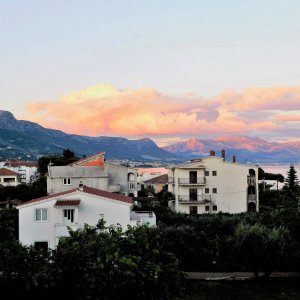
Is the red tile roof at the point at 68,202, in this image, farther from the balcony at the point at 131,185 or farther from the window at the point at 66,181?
the balcony at the point at 131,185

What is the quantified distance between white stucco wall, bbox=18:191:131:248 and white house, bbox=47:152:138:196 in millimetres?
29310

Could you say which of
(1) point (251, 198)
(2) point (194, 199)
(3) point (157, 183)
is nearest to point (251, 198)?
(1) point (251, 198)

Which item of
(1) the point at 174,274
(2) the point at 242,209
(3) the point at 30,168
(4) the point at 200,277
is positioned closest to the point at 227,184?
(2) the point at 242,209

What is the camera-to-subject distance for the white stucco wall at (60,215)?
36.5m

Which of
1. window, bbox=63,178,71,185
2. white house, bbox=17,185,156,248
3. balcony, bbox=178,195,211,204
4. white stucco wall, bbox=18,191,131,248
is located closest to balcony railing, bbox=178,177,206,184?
balcony, bbox=178,195,211,204

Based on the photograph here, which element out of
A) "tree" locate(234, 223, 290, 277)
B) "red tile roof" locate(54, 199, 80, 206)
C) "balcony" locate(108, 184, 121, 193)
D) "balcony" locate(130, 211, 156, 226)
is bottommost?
"tree" locate(234, 223, 290, 277)

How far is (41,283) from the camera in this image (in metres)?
18.3

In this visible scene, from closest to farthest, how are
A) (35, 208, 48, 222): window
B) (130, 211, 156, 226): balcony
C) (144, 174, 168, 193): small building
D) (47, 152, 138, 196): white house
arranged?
1. (35, 208, 48, 222): window
2. (130, 211, 156, 226): balcony
3. (47, 152, 138, 196): white house
4. (144, 174, 168, 193): small building

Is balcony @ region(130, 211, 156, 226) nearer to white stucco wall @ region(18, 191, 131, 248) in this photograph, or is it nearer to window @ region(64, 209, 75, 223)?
white stucco wall @ region(18, 191, 131, 248)

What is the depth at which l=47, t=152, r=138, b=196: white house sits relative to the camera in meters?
66.6

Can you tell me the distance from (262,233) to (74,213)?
12.6m

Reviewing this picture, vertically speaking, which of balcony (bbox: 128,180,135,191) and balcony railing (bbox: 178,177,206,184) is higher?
balcony railing (bbox: 178,177,206,184)

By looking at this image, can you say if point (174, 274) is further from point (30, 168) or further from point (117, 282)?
point (30, 168)

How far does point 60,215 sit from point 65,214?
338mm
